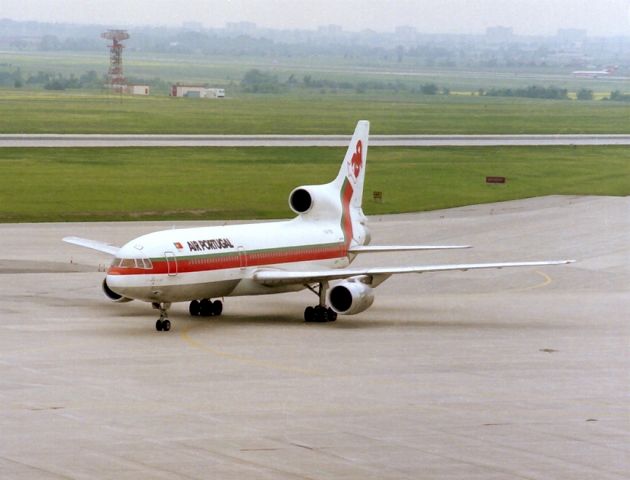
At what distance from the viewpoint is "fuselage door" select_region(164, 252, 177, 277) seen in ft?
152

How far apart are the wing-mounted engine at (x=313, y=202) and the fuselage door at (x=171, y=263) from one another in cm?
921

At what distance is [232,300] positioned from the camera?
2174 inches

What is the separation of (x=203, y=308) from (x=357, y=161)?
11172 millimetres

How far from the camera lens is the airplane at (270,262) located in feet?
151

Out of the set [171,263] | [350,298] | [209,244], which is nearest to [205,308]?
[209,244]

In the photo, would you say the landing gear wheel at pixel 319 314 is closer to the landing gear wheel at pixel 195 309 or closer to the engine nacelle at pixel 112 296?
the landing gear wheel at pixel 195 309

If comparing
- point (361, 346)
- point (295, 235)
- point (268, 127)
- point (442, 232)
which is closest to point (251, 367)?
point (361, 346)

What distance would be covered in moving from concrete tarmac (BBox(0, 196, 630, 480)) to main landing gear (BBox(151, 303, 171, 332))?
626 millimetres

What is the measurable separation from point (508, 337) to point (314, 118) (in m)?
134

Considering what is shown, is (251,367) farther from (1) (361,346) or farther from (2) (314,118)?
(2) (314,118)

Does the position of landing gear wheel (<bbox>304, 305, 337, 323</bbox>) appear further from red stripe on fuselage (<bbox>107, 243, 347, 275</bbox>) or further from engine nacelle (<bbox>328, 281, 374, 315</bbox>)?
red stripe on fuselage (<bbox>107, 243, 347, 275</bbox>)

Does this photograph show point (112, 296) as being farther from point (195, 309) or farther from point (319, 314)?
point (319, 314)

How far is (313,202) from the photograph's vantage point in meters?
54.5

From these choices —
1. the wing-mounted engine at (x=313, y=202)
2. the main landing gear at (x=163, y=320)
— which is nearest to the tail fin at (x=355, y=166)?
the wing-mounted engine at (x=313, y=202)
